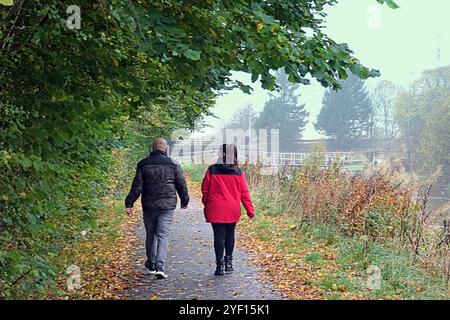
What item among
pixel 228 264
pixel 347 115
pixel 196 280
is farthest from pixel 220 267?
pixel 347 115

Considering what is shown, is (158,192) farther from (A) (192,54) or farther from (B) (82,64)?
(A) (192,54)

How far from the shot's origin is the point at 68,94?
498cm

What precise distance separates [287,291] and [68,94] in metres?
3.65

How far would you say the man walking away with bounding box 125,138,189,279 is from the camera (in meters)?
7.23

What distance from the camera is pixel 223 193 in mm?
7168

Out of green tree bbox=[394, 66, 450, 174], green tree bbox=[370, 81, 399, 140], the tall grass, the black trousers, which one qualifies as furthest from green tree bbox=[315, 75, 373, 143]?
the black trousers

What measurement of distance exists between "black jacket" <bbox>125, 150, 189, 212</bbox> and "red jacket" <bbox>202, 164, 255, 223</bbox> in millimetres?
415

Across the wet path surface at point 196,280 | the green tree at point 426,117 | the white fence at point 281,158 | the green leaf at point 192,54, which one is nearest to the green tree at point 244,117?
the green tree at point 426,117

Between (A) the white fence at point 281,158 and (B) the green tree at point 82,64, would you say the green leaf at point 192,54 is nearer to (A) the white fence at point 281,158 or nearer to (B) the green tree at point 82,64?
(B) the green tree at point 82,64

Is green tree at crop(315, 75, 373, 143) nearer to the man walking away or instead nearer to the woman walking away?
the woman walking away

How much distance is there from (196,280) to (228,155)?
1.79m

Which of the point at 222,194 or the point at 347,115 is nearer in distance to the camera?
the point at 222,194

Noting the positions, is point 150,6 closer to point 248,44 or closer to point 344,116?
point 248,44
